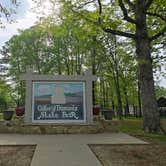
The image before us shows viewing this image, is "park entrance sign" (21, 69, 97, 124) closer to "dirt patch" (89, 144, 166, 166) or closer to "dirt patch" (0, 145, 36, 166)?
"dirt patch" (0, 145, 36, 166)

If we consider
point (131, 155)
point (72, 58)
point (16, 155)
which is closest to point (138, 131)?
point (131, 155)

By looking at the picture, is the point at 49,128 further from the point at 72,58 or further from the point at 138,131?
the point at 72,58

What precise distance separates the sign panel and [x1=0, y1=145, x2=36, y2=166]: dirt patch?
3.81 m

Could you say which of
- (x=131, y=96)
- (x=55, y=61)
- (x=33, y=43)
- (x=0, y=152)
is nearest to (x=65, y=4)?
(x=0, y=152)

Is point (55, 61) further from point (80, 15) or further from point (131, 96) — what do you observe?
point (80, 15)

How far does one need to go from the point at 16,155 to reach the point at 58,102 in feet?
17.5

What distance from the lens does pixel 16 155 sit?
5871 mm

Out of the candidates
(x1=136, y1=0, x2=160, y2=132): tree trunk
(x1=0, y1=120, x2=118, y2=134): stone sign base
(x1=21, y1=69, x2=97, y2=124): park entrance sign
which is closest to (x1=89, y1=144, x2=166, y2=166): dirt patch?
(x1=0, y1=120, x2=118, y2=134): stone sign base

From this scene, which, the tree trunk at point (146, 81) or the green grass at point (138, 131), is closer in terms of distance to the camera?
the green grass at point (138, 131)

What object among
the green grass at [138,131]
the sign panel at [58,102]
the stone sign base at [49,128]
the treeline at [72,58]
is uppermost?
the treeline at [72,58]

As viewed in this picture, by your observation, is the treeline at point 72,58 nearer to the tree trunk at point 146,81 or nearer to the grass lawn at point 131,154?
the tree trunk at point 146,81

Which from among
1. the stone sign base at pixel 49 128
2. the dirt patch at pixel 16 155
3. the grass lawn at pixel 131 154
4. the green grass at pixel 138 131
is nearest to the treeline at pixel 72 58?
the green grass at pixel 138 131

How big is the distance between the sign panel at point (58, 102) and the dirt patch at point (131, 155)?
13.2 ft

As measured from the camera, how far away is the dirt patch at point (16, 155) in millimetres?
5155
